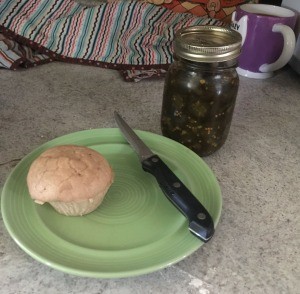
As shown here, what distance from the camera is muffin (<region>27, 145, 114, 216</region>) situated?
430 millimetres

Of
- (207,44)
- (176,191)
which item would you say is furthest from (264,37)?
(176,191)

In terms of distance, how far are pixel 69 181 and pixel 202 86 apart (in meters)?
0.24

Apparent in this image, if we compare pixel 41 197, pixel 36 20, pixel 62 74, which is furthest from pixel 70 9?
pixel 41 197

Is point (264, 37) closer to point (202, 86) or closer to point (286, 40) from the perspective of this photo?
point (286, 40)

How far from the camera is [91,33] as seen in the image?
917 mm

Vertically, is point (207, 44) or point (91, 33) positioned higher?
point (207, 44)

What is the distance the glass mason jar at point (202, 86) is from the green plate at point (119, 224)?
4 centimetres

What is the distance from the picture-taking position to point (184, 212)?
1.44ft

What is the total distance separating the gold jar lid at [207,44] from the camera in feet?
1.65

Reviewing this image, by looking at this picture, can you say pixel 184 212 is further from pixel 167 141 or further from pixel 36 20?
pixel 36 20

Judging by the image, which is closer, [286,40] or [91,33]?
[286,40]

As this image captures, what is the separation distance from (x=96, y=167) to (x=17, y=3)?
669mm

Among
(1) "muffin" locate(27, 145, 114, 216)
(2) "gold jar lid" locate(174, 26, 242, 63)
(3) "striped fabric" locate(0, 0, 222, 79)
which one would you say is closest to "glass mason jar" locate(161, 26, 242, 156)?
(2) "gold jar lid" locate(174, 26, 242, 63)

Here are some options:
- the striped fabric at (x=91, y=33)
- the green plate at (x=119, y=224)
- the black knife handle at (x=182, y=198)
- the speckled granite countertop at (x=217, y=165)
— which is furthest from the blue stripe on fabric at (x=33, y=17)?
the black knife handle at (x=182, y=198)
